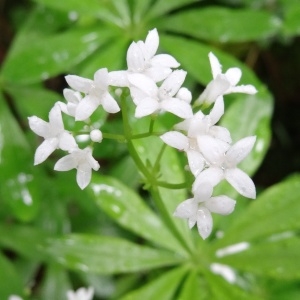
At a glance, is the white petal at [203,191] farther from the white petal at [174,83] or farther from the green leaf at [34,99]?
the green leaf at [34,99]

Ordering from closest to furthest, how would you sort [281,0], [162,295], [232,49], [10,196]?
[162,295], [10,196], [281,0], [232,49]

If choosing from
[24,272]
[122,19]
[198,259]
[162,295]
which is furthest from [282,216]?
[24,272]

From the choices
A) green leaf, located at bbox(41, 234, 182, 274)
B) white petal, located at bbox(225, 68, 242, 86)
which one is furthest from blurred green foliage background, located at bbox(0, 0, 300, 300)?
white petal, located at bbox(225, 68, 242, 86)

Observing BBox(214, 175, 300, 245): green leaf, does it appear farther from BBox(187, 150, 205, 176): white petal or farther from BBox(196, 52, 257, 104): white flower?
BBox(187, 150, 205, 176): white petal

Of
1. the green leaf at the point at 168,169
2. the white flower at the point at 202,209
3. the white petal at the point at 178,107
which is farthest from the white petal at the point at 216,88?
the green leaf at the point at 168,169

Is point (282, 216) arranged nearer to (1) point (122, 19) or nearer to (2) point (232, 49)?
(1) point (122, 19)
